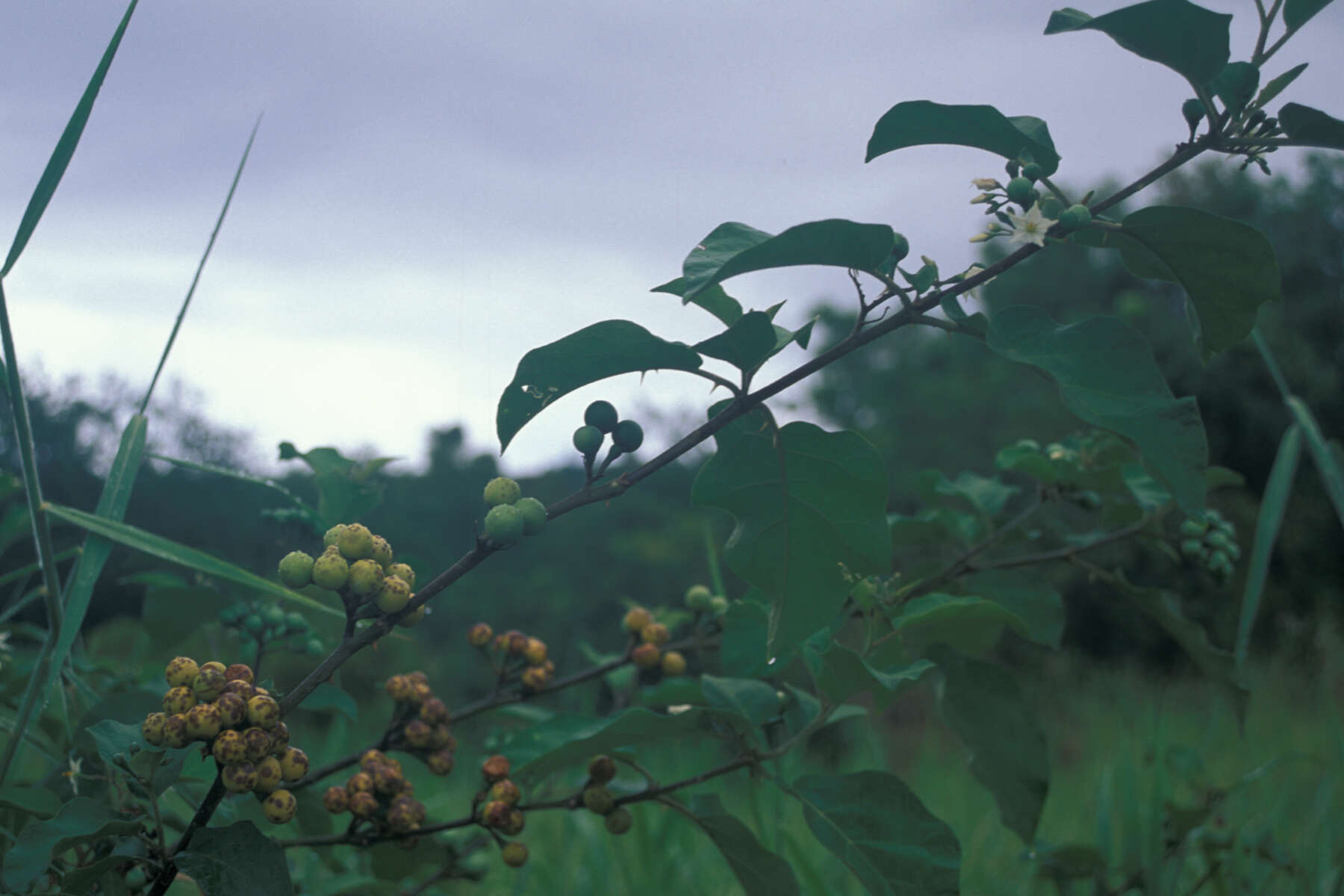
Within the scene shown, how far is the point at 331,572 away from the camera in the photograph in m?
0.54

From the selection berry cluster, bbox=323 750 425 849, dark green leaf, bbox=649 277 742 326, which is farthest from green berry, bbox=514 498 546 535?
berry cluster, bbox=323 750 425 849

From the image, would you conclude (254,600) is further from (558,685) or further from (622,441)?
(622,441)

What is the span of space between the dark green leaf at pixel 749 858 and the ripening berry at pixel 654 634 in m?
0.22

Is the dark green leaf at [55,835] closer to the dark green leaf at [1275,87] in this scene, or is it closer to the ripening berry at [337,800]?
the ripening berry at [337,800]

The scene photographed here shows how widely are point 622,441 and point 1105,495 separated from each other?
0.77 meters

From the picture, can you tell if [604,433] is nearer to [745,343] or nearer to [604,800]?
[745,343]

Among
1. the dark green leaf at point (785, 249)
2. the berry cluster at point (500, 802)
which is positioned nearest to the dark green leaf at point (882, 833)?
the berry cluster at point (500, 802)

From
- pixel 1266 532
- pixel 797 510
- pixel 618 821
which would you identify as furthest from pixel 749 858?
pixel 1266 532

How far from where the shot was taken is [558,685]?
97cm

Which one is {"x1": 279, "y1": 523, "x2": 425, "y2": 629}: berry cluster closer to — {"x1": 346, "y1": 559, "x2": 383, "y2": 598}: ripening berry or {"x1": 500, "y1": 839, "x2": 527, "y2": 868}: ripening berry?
{"x1": 346, "y1": 559, "x2": 383, "y2": 598}: ripening berry

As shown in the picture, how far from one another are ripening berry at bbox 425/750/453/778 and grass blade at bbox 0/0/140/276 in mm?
522

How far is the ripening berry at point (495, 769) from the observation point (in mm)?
781

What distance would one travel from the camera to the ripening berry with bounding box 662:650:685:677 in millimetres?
1025

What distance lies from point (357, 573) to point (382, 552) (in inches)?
1.2
